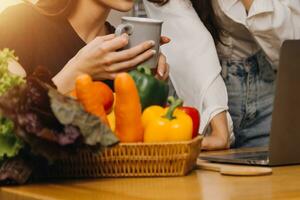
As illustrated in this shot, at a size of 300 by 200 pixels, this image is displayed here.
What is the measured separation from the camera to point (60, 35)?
207cm

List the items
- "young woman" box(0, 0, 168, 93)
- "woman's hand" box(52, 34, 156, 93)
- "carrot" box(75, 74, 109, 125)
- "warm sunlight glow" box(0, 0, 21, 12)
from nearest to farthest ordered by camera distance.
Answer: "carrot" box(75, 74, 109, 125) < "woman's hand" box(52, 34, 156, 93) < "young woman" box(0, 0, 168, 93) < "warm sunlight glow" box(0, 0, 21, 12)

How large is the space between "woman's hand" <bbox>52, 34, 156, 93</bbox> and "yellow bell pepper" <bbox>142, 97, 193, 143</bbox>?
29 centimetres

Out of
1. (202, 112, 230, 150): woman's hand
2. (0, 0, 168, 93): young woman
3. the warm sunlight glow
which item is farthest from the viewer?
the warm sunlight glow

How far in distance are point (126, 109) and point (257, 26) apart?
3.23ft

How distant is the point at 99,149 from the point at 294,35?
3.96ft

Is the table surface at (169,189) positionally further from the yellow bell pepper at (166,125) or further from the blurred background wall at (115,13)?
the blurred background wall at (115,13)

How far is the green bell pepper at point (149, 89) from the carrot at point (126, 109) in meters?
0.12

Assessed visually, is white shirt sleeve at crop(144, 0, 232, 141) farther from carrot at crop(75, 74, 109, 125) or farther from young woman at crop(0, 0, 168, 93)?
carrot at crop(75, 74, 109, 125)

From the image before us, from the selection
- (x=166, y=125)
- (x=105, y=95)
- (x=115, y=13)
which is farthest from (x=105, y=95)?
(x=115, y=13)

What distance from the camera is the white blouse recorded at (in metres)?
2.07

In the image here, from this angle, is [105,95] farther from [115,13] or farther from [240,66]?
[115,13]

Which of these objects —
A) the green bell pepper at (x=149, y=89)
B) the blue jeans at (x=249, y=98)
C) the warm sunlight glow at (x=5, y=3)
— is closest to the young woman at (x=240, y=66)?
the blue jeans at (x=249, y=98)

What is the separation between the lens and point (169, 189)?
1083 millimetres

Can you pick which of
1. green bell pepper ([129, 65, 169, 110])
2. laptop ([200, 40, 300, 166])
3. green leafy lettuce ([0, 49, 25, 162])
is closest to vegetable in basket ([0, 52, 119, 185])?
green leafy lettuce ([0, 49, 25, 162])
